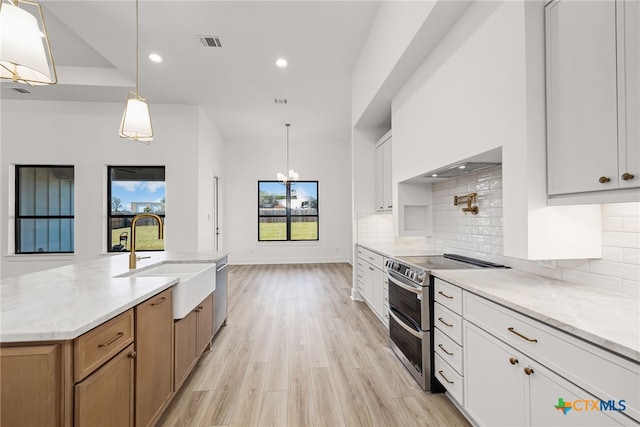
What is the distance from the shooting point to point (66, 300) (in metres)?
1.38

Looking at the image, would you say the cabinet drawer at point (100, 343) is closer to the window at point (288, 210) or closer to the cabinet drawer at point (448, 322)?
the cabinet drawer at point (448, 322)

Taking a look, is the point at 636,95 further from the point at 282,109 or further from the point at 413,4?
the point at 282,109

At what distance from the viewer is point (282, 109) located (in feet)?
18.9

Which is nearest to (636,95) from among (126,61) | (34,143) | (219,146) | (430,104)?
(430,104)

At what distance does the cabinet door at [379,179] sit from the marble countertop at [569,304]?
7.70ft

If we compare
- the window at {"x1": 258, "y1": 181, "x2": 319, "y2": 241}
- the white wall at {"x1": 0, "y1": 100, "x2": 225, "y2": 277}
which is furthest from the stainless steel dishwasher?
the window at {"x1": 258, "y1": 181, "x2": 319, "y2": 241}

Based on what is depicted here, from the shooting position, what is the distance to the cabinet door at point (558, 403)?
981 mm

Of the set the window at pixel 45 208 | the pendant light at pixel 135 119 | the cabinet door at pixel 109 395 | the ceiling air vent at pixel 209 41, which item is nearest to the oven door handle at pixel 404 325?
the cabinet door at pixel 109 395

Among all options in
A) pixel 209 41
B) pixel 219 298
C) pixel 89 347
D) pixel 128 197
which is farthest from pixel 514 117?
pixel 128 197

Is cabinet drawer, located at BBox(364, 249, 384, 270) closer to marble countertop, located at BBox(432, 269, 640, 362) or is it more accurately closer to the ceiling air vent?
marble countertop, located at BBox(432, 269, 640, 362)

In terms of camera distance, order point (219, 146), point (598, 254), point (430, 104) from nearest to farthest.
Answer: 1. point (598, 254)
2. point (430, 104)
3. point (219, 146)

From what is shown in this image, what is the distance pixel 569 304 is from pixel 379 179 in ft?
10.4

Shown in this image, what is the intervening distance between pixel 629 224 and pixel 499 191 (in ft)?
2.89

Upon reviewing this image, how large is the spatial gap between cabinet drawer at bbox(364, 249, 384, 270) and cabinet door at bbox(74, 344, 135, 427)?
251 cm
